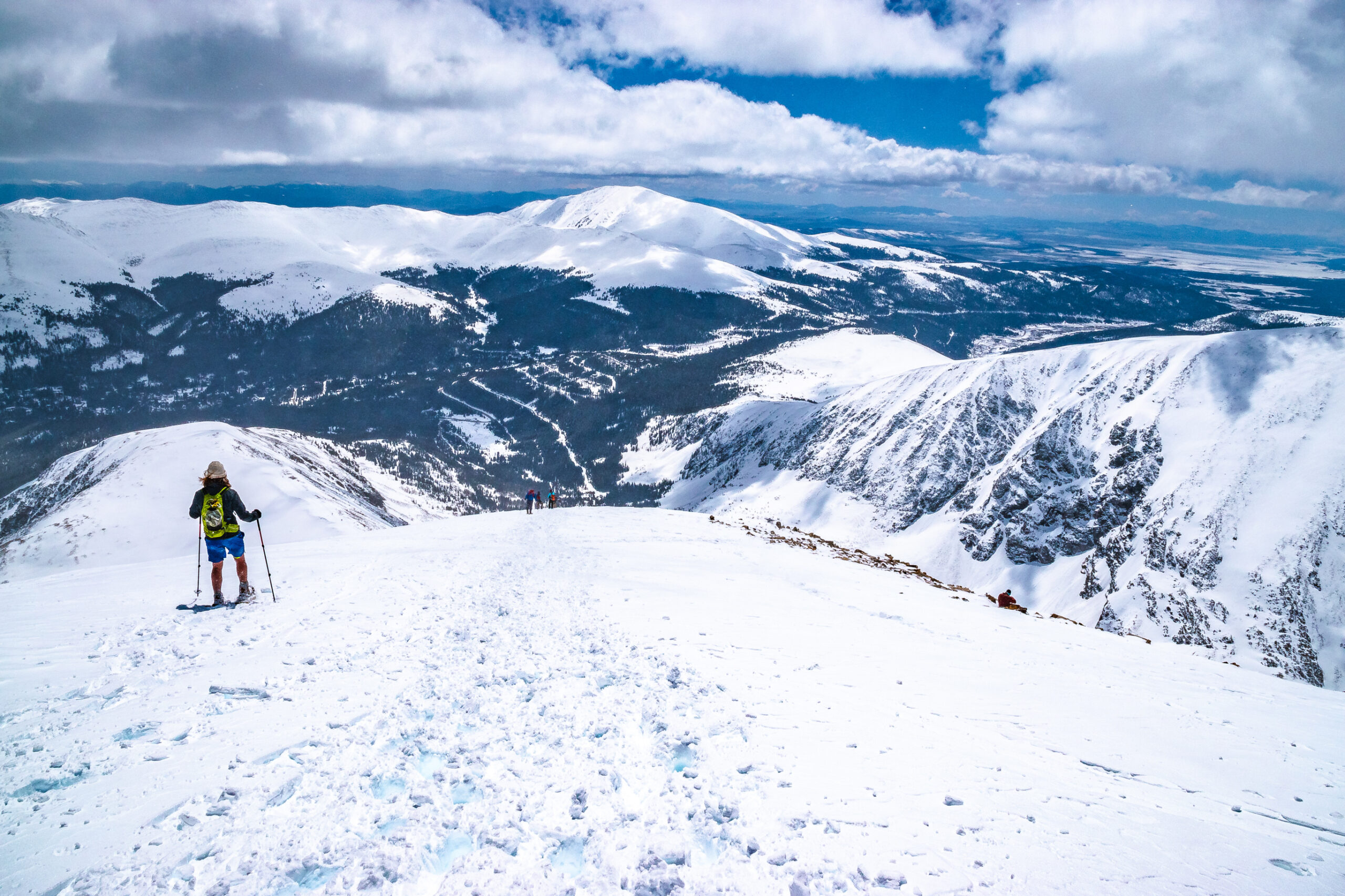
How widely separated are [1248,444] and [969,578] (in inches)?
1322

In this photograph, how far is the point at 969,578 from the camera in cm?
7462

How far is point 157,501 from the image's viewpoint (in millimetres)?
61469

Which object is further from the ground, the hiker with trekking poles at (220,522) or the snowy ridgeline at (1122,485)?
the hiker with trekking poles at (220,522)

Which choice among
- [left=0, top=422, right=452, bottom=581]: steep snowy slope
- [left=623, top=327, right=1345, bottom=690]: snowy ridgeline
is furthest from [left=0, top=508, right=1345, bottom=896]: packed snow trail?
[left=623, top=327, right=1345, bottom=690]: snowy ridgeline

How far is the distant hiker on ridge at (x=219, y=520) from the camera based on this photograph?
531 inches

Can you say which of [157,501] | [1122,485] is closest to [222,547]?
[157,501]

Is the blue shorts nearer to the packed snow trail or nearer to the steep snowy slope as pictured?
the packed snow trail

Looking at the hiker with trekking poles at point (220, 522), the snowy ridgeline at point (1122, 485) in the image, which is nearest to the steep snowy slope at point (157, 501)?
the hiker with trekking poles at point (220, 522)

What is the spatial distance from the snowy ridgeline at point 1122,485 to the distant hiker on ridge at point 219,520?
2506 inches

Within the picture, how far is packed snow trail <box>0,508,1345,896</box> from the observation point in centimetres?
612

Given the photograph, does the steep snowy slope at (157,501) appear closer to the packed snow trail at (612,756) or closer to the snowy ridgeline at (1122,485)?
the packed snow trail at (612,756)

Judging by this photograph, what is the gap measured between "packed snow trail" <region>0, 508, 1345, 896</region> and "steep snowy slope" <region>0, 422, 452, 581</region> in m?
36.5

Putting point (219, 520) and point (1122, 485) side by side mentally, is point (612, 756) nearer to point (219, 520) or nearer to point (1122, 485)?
point (219, 520)

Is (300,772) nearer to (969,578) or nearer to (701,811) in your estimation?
(701,811)
